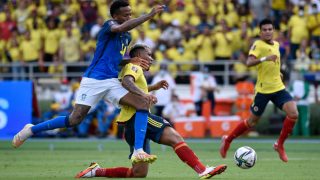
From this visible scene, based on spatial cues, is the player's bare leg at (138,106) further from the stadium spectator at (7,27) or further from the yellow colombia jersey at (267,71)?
the stadium spectator at (7,27)

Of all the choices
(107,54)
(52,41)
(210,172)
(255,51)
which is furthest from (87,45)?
(210,172)

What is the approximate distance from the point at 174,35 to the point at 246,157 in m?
15.7

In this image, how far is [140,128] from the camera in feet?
41.1

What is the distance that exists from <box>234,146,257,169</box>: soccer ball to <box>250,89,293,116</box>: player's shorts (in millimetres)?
3812

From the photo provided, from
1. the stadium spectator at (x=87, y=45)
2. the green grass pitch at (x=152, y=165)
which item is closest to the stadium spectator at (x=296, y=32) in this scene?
the green grass pitch at (x=152, y=165)

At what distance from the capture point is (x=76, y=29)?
99.2ft

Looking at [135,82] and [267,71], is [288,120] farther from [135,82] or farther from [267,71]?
[135,82]

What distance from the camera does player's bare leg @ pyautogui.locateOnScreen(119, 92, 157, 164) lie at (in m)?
12.4

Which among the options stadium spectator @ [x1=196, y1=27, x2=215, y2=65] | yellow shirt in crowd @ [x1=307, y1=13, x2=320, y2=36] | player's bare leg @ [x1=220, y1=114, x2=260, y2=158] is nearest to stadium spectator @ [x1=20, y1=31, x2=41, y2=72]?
stadium spectator @ [x1=196, y1=27, x2=215, y2=65]

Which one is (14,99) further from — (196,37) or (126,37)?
(126,37)

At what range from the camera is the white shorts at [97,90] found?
13414mm

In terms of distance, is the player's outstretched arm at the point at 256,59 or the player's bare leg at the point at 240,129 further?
the player's bare leg at the point at 240,129

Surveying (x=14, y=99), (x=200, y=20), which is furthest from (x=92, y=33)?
(x=14, y=99)

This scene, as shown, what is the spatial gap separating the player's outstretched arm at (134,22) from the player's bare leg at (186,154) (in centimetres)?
156
